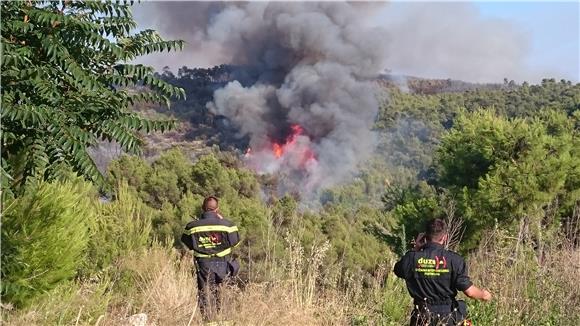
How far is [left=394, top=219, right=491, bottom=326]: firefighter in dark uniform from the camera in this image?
478cm

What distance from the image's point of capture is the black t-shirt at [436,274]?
482cm

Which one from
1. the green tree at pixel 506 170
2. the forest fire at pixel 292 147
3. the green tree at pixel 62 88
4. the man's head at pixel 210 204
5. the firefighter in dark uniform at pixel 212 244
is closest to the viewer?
the green tree at pixel 62 88

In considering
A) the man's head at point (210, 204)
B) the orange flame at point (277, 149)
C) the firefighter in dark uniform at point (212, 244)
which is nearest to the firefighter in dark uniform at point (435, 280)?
the firefighter in dark uniform at point (212, 244)

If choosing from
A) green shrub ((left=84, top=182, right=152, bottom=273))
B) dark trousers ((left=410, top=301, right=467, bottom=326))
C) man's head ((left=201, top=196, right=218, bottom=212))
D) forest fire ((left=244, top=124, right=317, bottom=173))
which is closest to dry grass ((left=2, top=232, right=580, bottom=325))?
dark trousers ((left=410, top=301, right=467, bottom=326))

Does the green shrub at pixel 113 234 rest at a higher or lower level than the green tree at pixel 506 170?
lower

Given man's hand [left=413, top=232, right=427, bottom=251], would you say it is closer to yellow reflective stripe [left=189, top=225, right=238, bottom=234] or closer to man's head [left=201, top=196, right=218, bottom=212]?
yellow reflective stripe [left=189, top=225, right=238, bottom=234]

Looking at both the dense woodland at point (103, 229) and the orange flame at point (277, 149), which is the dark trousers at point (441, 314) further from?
the orange flame at point (277, 149)

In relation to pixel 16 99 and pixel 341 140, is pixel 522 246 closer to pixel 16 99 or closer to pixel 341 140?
pixel 16 99

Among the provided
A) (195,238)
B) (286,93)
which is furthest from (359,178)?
(195,238)

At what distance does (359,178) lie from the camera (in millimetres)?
77375

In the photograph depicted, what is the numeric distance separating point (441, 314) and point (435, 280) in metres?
0.26

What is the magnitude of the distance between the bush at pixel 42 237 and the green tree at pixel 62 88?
0.33 metres

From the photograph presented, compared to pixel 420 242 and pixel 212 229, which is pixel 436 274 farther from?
pixel 212 229

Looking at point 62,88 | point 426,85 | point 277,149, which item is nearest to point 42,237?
point 62,88
